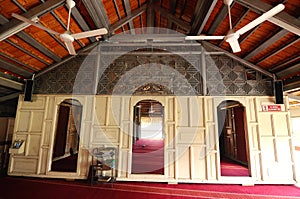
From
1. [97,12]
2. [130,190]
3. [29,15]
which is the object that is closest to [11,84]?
[29,15]

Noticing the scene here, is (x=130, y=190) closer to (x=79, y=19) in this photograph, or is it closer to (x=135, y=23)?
Answer: (x=79, y=19)

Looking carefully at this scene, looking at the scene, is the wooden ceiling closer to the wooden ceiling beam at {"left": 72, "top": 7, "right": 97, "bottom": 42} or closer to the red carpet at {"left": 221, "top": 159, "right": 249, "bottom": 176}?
the wooden ceiling beam at {"left": 72, "top": 7, "right": 97, "bottom": 42}

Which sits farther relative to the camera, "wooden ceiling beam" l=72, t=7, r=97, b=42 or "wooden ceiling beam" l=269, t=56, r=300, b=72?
"wooden ceiling beam" l=269, t=56, r=300, b=72

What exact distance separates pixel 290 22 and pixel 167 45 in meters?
2.98

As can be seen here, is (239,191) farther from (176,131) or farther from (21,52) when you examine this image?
(21,52)

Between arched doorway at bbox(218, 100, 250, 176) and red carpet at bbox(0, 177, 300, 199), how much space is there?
79 centimetres

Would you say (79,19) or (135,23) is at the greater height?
(135,23)

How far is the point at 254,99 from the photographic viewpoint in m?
4.73

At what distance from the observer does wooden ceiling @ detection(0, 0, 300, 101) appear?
10.6 feet

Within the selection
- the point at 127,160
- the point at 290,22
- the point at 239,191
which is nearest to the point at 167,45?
the point at 290,22

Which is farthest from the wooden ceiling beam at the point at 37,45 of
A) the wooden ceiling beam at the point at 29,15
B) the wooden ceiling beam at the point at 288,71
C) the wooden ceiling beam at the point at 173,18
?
the wooden ceiling beam at the point at 288,71

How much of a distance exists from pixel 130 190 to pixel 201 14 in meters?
4.67

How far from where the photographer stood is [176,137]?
182 inches

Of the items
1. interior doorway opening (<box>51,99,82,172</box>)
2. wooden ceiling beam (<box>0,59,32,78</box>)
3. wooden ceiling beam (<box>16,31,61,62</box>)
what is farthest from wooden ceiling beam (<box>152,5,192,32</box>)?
wooden ceiling beam (<box>0,59,32,78</box>)
